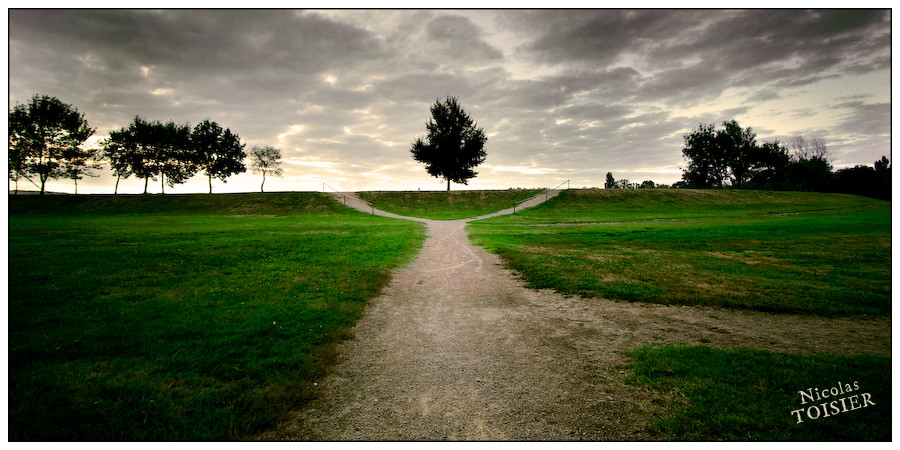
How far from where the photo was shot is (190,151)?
7250 cm

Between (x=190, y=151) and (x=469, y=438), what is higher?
(x=190, y=151)

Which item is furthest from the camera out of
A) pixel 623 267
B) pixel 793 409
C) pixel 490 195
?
pixel 490 195

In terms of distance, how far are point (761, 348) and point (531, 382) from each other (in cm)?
447

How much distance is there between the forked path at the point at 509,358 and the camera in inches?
155

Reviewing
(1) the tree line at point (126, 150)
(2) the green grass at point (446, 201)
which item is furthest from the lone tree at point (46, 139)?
(2) the green grass at point (446, 201)

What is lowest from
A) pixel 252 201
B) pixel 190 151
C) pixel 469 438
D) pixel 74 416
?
pixel 469 438

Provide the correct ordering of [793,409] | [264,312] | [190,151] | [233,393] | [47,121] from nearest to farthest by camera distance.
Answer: [793,409], [233,393], [264,312], [47,121], [190,151]

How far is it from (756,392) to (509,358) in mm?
3330

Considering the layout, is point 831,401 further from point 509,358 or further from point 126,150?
point 126,150

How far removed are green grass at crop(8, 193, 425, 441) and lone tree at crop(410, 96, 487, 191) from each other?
5510 cm

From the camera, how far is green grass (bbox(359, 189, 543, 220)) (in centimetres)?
5259

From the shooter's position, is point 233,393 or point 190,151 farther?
point 190,151

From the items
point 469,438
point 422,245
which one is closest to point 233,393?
point 469,438

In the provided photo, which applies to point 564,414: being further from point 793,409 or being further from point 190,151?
point 190,151
